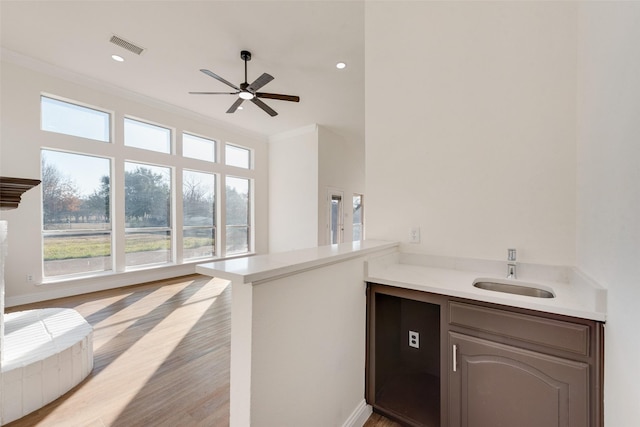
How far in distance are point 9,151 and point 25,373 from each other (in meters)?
3.49

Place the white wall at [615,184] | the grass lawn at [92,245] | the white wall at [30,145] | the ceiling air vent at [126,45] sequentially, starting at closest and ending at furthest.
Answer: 1. the white wall at [615,184]
2. the ceiling air vent at [126,45]
3. the white wall at [30,145]
4. the grass lawn at [92,245]

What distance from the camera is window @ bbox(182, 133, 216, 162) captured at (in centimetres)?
→ 550

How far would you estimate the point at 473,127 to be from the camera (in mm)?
1860

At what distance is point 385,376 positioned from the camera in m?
1.85

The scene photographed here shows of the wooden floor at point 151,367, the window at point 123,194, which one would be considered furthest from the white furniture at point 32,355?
the window at point 123,194

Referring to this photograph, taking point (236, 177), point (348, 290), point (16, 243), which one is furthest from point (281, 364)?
point (236, 177)

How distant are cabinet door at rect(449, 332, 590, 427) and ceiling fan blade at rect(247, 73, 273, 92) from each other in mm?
3123

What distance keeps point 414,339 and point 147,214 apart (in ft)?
16.7

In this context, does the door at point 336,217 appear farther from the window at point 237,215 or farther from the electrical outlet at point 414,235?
the electrical outlet at point 414,235

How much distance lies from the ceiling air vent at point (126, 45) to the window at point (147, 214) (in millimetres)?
2055

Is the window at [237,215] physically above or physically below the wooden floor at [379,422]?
above

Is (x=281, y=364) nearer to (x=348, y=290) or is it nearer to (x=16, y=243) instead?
(x=348, y=290)

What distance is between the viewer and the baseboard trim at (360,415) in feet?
5.11

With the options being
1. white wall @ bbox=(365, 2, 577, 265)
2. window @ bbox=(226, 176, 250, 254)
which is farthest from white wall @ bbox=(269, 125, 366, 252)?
white wall @ bbox=(365, 2, 577, 265)
